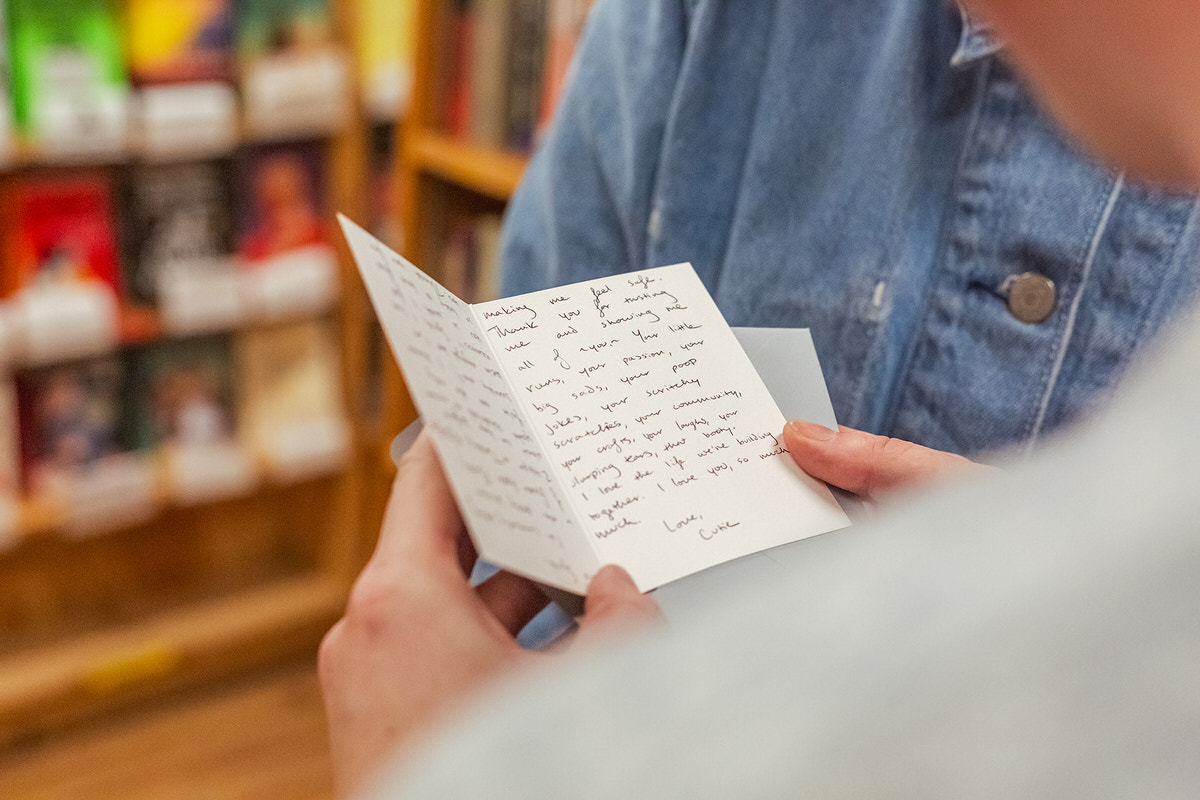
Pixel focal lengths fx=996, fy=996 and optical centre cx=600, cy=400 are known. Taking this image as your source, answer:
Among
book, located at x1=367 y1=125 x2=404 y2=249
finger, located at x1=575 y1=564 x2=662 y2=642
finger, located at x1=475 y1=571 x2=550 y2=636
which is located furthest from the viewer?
book, located at x1=367 y1=125 x2=404 y2=249

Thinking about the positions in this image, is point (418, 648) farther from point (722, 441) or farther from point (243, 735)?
point (243, 735)

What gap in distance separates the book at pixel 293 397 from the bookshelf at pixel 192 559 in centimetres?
2

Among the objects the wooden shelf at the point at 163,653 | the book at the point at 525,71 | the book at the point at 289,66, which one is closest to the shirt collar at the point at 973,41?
the book at the point at 525,71

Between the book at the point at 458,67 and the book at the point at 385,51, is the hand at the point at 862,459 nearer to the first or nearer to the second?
the book at the point at 458,67

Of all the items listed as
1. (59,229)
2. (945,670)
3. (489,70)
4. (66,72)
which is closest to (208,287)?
(59,229)

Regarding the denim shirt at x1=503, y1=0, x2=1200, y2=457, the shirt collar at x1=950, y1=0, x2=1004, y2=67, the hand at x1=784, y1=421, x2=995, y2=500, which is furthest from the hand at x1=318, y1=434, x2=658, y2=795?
the shirt collar at x1=950, y1=0, x2=1004, y2=67

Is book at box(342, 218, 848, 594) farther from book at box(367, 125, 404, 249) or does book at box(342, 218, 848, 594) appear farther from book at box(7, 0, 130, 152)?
book at box(367, 125, 404, 249)

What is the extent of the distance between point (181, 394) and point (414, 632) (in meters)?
1.53

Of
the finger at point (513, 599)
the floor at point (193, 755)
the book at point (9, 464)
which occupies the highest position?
the finger at point (513, 599)

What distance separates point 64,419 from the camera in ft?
5.40

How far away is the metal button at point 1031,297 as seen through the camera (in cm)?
60

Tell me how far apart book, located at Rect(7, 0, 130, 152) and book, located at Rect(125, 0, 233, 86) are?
3 centimetres

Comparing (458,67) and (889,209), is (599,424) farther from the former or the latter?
(458,67)

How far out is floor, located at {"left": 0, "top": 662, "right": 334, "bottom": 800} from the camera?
1.63m
